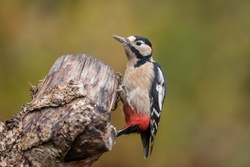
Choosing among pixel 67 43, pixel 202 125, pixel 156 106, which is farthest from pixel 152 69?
pixel 202 125

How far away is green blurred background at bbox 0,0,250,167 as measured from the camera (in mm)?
7902

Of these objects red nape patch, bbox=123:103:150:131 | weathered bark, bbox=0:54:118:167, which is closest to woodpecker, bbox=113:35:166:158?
red nape patch, bbox=123:103:150:131

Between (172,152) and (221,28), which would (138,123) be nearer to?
(172,152)

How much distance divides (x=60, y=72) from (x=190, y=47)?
15.3 ft

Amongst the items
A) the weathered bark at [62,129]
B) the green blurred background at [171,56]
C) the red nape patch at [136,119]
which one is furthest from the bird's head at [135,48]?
the green blurred background at [171,56]

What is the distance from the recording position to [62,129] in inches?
140

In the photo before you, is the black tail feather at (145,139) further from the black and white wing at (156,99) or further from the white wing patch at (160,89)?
the white wing patch at (160,89)

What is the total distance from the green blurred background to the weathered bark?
359cm

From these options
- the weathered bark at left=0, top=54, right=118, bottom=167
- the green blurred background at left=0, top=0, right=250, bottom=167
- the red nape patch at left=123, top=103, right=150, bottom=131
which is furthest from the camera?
the green blurred background at left=0, top=0, right=250, bottom=167

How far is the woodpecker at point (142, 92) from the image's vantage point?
5.33m

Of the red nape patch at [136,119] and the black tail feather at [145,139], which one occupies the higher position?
the red nape patch at [136,119]

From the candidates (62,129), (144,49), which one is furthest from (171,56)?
(62,129)

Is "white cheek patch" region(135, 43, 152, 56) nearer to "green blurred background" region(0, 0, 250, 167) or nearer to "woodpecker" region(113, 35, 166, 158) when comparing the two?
"woodpecker" region(113, 35, 166, 158)

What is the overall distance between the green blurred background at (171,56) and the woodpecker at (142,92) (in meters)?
1.88
